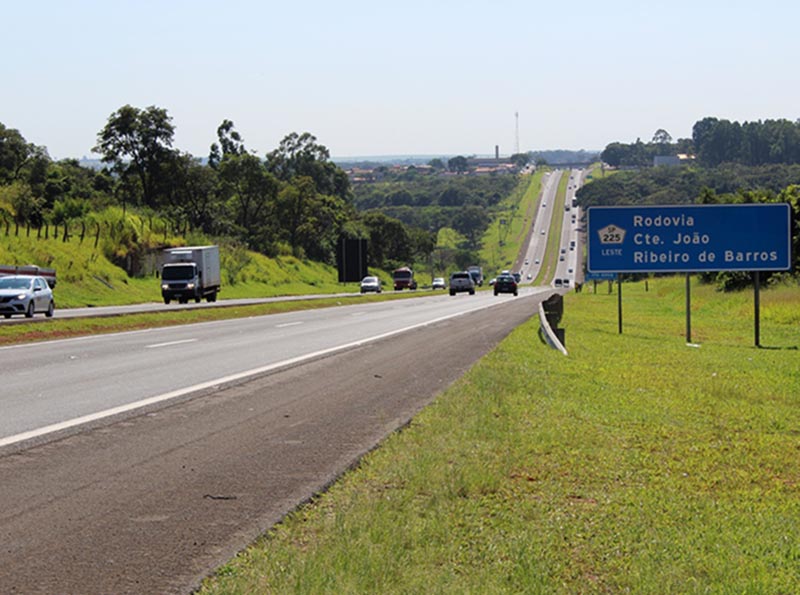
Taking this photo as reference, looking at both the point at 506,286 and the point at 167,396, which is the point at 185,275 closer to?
the point at 506,286

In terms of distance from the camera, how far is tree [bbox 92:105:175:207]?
292 ft

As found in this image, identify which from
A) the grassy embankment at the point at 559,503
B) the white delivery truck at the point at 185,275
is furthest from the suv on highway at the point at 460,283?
the grassy embankment at the point at 559,503

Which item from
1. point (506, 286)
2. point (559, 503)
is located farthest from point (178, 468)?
point (506, 286)

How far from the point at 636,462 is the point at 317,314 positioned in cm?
3059

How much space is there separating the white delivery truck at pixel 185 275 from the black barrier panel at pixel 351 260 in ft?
140

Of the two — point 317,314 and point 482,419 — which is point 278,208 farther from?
point 482,419

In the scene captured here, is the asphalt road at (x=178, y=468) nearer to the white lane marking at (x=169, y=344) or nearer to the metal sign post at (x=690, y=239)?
the white lane marking at (x=169, y=344)

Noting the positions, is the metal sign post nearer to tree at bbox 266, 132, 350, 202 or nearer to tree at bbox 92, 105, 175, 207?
tree at bbox 92, 105, 175, 207

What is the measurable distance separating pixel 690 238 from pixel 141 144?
2718 inches

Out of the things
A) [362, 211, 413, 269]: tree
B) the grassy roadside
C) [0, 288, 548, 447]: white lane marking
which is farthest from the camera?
[362, 211, 413, 269]: tree

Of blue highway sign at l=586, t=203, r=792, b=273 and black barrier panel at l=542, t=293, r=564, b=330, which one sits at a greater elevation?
blue highway sign at l=586, t=203, r=792, b=273

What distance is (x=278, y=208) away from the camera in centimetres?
11338

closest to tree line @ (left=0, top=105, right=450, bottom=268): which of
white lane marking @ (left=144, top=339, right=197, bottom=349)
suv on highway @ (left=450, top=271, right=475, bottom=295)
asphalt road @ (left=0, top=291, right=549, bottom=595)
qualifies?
suv on highway @ (left=450, top=271, right=475, bottom=295)

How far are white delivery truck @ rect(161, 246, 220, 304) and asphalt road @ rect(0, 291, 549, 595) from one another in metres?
34.7
